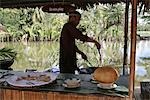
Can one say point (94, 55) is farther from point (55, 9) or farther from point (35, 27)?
point (55, 9)

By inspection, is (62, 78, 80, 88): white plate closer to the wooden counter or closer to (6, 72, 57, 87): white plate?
the wooden counter

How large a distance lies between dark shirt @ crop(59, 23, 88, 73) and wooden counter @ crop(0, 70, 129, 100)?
1325 mm

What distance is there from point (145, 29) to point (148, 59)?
0.67 m

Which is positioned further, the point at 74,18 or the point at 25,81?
the point at 74,18

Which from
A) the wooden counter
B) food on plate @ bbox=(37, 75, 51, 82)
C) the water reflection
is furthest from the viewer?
the water reflection

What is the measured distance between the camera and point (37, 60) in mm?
6793

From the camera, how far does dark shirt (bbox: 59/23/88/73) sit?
3.80 m

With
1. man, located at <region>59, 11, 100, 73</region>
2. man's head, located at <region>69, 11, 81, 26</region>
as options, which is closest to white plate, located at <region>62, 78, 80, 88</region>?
man, located at <region>59, 11, 100, 73</region>

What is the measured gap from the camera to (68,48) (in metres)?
3.91

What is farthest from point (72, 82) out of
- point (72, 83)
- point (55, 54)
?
point (55, 54)

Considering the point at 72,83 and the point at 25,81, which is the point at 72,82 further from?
the point at 25,81

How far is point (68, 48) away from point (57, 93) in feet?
5.15

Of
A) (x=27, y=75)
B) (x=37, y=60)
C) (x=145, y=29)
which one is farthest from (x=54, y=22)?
(x=27, y=75)

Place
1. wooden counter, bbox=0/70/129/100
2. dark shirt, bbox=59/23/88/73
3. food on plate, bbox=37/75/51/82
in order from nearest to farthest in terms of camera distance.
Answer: wooden counter, bbox=0/70/129/100
food on plate, bbox=37/75/51/82
dark shirt, bbox=59/23/88/73
